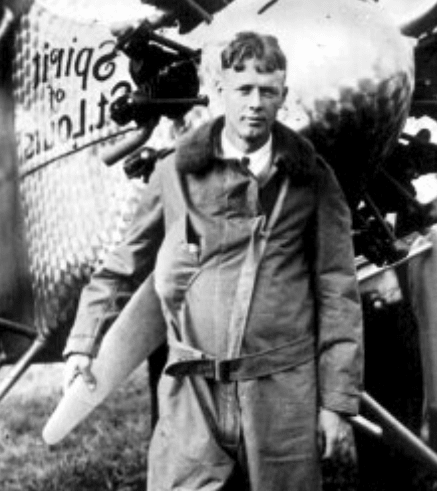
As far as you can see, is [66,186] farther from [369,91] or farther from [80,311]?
[369,91]

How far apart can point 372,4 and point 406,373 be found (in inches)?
63.4

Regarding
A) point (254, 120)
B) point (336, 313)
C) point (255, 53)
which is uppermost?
point (255, 53)

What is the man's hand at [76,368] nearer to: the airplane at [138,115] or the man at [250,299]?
the man at [250,299]

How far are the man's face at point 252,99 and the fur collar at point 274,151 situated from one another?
49 millimetres

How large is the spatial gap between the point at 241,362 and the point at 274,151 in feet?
1.55

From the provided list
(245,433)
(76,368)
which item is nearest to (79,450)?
(76,368)

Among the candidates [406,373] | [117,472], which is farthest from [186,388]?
[117,472]

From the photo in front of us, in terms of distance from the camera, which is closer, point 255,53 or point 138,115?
point 255,53

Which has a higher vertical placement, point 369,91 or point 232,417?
point 369,91

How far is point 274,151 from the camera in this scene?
2.85 meters

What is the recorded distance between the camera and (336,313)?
2857 millimetres

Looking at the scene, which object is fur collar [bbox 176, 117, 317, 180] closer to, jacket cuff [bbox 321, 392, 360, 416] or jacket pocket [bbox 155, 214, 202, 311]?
jacket pocket [bbox 155, 214, 202, 311]

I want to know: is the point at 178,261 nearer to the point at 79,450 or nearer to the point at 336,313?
the point at 336,313

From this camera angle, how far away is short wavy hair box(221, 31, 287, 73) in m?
2.79
